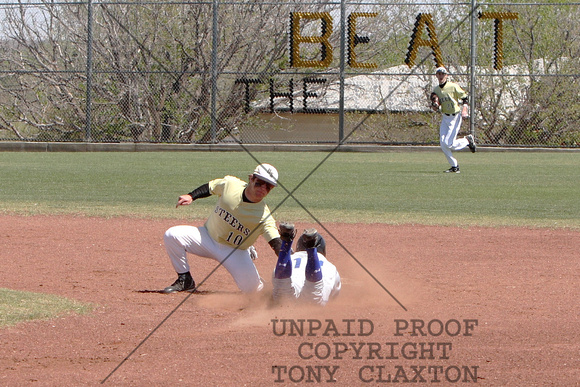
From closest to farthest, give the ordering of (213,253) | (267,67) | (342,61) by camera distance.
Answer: (213,253) < (342,61) < (267,67)

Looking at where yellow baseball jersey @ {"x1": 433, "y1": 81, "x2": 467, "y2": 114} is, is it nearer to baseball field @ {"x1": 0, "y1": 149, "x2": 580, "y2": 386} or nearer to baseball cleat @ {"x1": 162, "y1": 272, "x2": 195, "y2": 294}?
baseball field @ {"x1": 0, "y1": 149, "x2": 580, "y2": 386}

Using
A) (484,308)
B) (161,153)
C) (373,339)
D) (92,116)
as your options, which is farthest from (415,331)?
(92,116)

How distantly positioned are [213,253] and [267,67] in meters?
18.9

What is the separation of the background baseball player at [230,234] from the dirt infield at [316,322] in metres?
0.23

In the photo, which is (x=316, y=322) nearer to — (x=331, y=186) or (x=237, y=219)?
(x=237, y=219)

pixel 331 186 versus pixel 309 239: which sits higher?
pixel 309 239

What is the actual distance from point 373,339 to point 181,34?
67.8 feet

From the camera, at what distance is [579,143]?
2481cm

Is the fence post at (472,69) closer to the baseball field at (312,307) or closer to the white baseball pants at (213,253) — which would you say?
the baseball field at (312,307)

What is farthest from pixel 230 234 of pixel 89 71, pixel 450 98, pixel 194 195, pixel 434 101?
→ pixel 89 71

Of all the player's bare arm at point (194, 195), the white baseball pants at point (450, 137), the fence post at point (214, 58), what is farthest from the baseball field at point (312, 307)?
the fence post at point (214, 58)

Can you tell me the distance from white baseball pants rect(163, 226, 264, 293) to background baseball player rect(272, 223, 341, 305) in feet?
1.40

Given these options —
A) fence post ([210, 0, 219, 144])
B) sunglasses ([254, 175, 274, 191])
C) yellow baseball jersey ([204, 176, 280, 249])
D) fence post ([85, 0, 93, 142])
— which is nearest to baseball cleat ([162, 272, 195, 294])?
yellow baseball jersey ([204, 176, 280, 249])

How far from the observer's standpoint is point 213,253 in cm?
714
